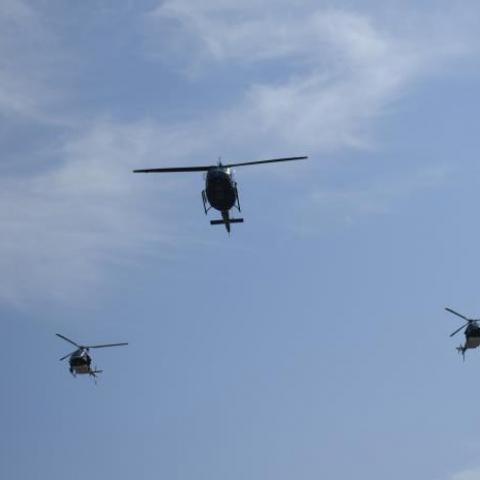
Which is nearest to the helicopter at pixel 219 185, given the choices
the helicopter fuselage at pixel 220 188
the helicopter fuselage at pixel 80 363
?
the helicopter fuselage at pixel 220 188

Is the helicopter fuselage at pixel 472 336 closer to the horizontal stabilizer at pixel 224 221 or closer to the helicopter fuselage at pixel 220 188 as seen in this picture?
the horizontal stabilizer at pixel 224 221

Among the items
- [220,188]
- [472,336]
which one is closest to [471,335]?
[472,336]

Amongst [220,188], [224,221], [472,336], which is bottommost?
[472,336]

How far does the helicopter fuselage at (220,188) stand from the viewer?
70.2 metres

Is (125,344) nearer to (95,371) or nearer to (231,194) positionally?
(95,371)

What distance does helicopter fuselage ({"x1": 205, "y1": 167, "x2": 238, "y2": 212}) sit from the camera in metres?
70.2

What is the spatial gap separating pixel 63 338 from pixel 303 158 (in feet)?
156

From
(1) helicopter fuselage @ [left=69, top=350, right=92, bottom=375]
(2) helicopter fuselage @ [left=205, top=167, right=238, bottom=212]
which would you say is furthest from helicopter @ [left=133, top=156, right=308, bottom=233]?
(1) helicopter fuselage @ [left=69, top=350, right=92, bottom=375]

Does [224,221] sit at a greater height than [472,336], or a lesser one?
greater

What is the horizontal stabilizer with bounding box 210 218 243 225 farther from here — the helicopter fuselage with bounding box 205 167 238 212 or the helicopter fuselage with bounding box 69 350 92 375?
the helicopter fuselage with bounding box 69 350 92 375

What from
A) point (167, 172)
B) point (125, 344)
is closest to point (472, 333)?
point (125, 344)

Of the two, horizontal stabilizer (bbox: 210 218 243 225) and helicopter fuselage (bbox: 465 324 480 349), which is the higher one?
horizontal stabilizer (bbox: 210 218 243 225)

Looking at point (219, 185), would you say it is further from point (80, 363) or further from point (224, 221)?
point (80, 363)

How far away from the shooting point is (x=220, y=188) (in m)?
70.2
